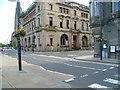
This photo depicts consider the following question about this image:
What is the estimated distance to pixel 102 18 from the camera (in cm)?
1878

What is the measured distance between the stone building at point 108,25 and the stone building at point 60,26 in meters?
21.2

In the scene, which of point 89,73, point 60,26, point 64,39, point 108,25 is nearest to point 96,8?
point 108,25

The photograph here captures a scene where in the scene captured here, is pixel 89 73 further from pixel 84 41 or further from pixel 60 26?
pixel 84 41

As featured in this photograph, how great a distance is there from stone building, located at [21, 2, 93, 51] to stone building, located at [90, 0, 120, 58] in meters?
21.2

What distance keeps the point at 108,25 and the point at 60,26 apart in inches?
1035

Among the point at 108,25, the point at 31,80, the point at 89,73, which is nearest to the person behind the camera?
the point at 31,80

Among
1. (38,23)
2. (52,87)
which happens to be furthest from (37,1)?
(52,87)

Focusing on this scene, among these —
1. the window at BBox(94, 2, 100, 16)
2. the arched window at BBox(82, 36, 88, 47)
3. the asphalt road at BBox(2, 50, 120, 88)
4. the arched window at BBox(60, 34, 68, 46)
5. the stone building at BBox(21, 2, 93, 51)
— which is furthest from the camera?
the arched window at BBox(82, 36, 88, 47)

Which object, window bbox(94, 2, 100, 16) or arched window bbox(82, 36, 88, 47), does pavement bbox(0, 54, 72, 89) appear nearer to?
window bbox(94, 2, 100, 16)

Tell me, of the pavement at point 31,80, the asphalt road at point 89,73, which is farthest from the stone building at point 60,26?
the pavement at point 31,80

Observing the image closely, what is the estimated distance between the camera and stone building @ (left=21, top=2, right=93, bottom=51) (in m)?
39.1

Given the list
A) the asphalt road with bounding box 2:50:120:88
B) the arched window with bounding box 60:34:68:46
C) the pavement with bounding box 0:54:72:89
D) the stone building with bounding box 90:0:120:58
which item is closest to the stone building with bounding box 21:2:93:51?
the arched window with bounding box 60:34:68:46

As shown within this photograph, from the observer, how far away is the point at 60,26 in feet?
141

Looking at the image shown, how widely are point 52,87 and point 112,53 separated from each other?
14520 millimetres
